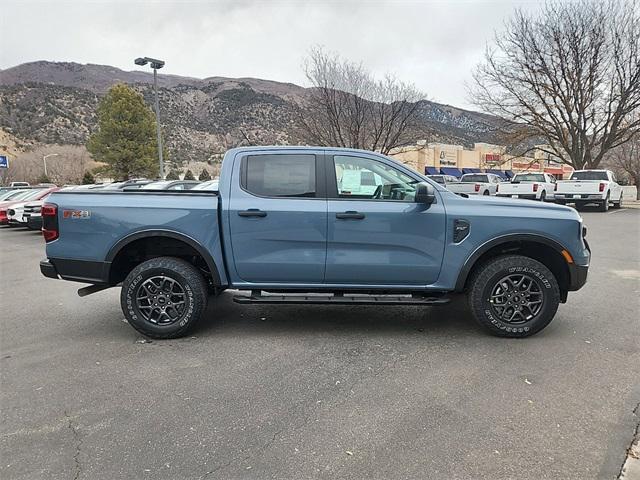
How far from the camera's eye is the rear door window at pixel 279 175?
4453mm

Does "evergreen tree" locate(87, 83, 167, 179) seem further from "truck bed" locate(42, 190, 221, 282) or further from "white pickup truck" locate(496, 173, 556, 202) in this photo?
"truck bed" locate(42, 190, 221, 282)

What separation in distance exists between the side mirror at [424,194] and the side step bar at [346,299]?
0.96 m

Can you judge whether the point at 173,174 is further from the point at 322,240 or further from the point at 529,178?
the point at 322,240

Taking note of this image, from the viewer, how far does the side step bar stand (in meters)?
4.36

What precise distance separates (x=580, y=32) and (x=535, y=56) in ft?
7.66

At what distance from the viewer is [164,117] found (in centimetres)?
6631

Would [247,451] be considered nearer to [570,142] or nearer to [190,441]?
[190,441]

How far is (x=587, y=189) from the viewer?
19.5 m

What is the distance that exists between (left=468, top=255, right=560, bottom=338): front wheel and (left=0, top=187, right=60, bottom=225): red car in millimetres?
15725

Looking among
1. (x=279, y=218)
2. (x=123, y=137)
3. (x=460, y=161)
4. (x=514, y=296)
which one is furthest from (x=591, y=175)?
(x=460, y=161)

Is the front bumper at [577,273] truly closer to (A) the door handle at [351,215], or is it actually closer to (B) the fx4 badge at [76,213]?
(A) the door handle at [351,215]

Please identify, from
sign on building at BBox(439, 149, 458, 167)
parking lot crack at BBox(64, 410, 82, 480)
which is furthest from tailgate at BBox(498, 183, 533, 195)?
sign on building at BBox(439, 149, 458, 167)

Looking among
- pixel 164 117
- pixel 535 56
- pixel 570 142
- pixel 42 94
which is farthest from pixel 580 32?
pixel 42 94

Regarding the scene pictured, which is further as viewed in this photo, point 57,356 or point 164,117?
point 164,117
